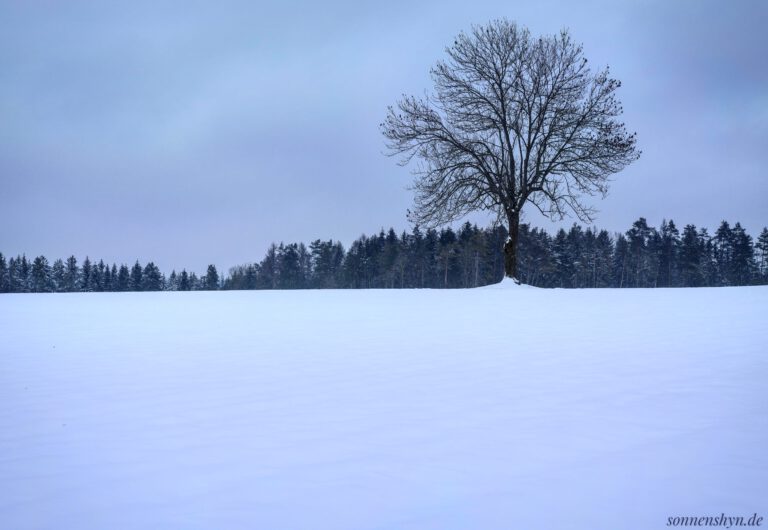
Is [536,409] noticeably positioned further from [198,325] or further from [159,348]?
[198,325]

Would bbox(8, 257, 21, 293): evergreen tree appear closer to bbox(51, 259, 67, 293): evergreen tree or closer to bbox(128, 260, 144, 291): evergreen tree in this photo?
bbox(51, 259, 67, 293): evergreen tree

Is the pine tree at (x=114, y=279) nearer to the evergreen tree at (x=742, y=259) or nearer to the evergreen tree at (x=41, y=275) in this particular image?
the evergreen tree at (x=41, y=275)

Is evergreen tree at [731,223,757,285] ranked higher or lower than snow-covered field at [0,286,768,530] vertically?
higher

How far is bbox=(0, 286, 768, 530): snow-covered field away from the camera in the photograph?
2.00 m

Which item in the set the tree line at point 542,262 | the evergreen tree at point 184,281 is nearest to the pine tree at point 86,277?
the tree line at point 542,262

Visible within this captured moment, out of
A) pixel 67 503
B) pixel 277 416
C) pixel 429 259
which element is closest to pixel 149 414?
pixel 277 416

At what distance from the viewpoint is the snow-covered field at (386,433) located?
6.56ft

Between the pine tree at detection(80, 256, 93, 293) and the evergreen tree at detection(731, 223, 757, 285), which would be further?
the pine tree at detection(80, 256, 93, 293)

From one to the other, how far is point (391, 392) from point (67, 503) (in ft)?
7.13

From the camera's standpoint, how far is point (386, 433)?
2.85m

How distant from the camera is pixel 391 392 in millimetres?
3768

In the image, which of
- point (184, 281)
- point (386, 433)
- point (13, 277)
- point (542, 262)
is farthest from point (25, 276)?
point (386, 433)

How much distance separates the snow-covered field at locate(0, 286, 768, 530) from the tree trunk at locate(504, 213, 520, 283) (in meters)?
13.6

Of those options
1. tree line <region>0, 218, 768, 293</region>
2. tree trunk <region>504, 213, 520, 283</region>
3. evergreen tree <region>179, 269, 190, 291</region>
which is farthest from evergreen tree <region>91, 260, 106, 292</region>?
tree trunk <region>504, 213, 520, 283</region>
